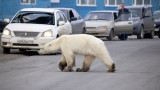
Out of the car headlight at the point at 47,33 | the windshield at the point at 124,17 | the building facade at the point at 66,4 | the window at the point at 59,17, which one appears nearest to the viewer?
the car headlight at the point at 47,33

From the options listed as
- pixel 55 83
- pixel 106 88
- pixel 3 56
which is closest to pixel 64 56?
pixel 55 83

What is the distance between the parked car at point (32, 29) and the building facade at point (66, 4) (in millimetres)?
28321

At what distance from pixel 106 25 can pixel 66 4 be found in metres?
24.8

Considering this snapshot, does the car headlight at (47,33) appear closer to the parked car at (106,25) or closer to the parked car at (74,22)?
the parked car at (74,22)

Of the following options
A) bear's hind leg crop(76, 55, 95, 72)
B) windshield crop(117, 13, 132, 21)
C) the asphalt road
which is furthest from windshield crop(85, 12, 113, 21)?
bear's hind leg crop(76, 55, 95, 72)

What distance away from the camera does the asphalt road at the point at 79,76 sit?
1052 centimetres

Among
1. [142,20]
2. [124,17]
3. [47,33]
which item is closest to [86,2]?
[142,20]

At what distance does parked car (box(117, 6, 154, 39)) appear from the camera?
3216 centimetres

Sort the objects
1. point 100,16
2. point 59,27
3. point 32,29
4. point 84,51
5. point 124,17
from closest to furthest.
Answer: point 84,51, point 32,29, point 59,27, point 100,16, point 124,17

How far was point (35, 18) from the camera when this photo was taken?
Answer: 20.6 meters

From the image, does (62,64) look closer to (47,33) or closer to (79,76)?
(79,76)

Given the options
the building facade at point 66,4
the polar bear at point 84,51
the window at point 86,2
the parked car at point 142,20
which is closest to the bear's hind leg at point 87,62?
the polar bear at point 84,51

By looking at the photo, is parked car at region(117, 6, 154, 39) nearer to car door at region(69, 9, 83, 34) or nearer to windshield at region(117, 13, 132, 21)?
windshield at region(117, 13, 132, 21)

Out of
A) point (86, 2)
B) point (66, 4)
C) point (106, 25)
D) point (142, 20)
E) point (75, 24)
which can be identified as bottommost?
point (106, 25)
